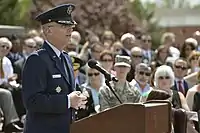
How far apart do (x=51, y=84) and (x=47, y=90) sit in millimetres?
50

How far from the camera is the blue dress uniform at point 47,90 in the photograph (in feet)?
13.3

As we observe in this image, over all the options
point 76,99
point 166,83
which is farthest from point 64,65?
point 166,83

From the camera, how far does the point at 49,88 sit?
414 centimetres

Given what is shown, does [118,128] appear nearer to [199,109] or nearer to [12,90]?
[199,109]

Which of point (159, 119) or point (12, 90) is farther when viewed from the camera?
point (12, 90)

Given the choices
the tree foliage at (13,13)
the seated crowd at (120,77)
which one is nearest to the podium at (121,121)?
the seated crowd at (120,77)

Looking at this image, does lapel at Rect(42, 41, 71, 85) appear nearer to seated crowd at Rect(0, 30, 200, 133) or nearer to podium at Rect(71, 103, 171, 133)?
podium at Rect(71, 103, 171, 133)

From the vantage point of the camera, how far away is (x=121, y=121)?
3957 mm

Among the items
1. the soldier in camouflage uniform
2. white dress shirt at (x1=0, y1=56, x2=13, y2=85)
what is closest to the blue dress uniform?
the soldier in camouflage uniform

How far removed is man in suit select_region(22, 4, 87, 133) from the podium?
0.52 feet

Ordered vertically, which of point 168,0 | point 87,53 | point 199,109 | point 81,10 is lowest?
point 199,109

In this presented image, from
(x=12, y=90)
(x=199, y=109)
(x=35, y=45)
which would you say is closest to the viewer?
(x=199, y=109)

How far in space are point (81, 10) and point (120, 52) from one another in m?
23.4

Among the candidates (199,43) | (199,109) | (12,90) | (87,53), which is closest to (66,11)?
(199,109)
